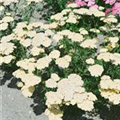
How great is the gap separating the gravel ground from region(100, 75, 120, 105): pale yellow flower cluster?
78 cm

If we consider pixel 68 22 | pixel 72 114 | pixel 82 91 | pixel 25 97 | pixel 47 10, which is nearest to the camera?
pixel 82 91

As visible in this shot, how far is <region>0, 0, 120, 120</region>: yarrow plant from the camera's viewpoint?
3.77 metres

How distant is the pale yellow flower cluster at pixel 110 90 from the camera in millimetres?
3723

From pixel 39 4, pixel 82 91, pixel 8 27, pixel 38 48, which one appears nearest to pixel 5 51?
pixel 38 48

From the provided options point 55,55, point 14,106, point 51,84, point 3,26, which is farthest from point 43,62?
point 3,26

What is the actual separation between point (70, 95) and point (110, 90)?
1.42ft

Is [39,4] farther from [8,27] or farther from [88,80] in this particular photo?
[88,80]

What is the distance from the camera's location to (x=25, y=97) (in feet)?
14.5

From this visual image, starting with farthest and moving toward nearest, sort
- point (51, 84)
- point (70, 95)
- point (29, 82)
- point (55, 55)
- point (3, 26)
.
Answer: point (3, 26), point (55, 55), point (29, 82), point (51, 84), point (70, 95)

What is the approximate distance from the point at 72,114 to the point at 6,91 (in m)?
0.95

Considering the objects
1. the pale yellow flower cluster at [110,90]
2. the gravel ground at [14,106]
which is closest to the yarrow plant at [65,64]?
the pale yellow flower cluster at [110,90]

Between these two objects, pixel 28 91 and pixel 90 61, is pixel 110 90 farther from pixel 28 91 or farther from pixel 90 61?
pixel 28 91

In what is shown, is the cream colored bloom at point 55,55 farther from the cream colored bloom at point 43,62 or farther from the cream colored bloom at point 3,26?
the cream colored bloom at point 3,26

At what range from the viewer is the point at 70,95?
3715mm
